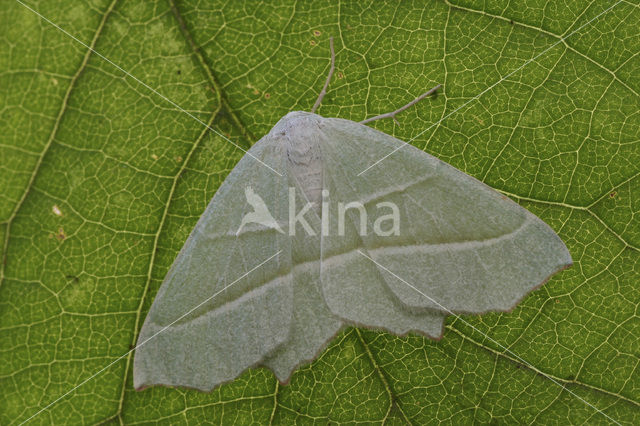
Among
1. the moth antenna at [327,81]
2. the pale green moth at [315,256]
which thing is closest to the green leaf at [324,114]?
the moth antenna at [327,81]

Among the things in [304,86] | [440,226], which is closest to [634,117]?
[440,226]

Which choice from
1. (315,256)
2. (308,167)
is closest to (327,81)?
(308,167)

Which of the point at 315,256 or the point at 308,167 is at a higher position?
the point at 308,167

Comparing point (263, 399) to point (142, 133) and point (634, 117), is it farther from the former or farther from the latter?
point (634, 117)

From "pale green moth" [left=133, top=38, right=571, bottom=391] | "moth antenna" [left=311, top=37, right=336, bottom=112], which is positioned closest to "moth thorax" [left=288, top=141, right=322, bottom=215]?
"pale green moth" [left=133, top=38, right=571, bottom=391]

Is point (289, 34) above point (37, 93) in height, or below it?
above

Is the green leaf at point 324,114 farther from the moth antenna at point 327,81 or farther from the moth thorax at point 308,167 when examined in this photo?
the moth thorax at point 308,167

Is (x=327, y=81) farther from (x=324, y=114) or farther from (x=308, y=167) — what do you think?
(x=308, y=167)
